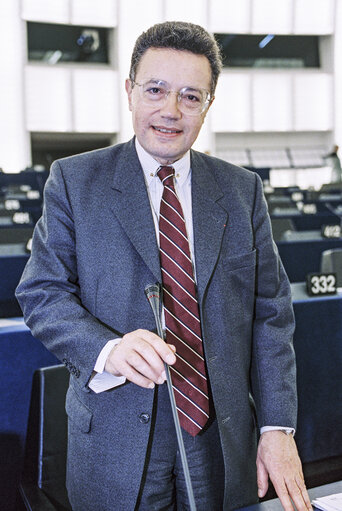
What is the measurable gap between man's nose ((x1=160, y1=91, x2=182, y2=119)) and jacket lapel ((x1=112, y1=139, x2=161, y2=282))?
0.15 meters

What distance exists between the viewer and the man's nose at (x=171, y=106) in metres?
1.21

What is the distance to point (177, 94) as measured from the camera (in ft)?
4.00

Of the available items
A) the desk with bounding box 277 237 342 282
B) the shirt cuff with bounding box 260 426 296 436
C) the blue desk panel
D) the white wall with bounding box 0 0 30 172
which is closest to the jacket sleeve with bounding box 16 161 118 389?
the shirt cuff with bounding box 260 426 296 436

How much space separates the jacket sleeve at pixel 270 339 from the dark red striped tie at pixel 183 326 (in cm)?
17

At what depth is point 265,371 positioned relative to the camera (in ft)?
4.32

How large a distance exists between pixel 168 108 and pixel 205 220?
0.27 meters

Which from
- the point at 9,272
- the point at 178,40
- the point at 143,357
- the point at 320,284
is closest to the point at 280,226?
the point at 9,272

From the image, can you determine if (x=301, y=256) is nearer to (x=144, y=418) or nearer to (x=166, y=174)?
(x=166, y=174)

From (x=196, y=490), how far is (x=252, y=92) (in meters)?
13.4

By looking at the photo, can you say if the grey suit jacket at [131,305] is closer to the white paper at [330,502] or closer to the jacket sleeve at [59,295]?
the jacket sleeve at [59,295]

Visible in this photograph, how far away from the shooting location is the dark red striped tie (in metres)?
1.20

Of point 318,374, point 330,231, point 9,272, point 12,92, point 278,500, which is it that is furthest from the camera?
point 12,92

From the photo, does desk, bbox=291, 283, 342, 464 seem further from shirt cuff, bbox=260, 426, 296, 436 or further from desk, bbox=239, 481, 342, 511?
desk, bbox=239, 481, 342, 511

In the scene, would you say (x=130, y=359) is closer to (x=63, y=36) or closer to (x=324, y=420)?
(x=324, y=420)
